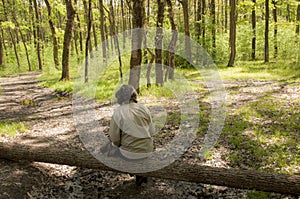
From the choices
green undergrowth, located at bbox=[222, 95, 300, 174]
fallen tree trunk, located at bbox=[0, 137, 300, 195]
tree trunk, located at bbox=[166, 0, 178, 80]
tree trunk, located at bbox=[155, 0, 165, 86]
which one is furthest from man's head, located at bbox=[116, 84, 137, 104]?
tree trunk, located at bbox=[166, 0, 178, 80]

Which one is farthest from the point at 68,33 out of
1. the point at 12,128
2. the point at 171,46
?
the point at 12,128

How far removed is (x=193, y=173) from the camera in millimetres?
4895

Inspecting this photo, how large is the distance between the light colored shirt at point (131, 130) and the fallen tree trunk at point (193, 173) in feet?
1.56

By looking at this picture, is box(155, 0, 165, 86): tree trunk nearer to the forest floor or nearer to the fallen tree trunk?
the forest floor

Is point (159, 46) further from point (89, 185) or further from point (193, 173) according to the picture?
point (193, 173)

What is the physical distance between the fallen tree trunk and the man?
0.47m

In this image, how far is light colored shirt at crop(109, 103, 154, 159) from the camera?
5.07m

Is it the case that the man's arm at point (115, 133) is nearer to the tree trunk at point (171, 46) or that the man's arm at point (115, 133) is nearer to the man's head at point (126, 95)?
the man's head at point (126, 95)

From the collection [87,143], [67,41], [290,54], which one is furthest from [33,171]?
[290,54]

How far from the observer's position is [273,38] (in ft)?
94.4

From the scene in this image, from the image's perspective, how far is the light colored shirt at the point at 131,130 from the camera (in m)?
5.07

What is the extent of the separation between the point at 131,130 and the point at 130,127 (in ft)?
0.22

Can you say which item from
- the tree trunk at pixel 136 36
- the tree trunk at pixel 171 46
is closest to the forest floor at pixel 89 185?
the tree trunk at pixel 136 36

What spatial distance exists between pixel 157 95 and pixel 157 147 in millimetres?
6380
